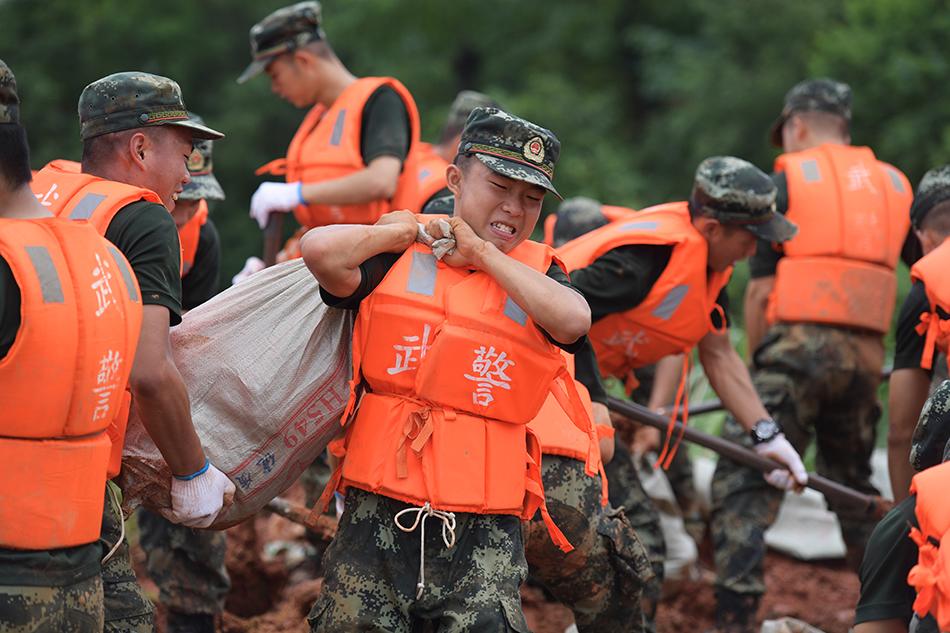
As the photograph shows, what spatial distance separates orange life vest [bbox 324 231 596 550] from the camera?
3973 millimetres

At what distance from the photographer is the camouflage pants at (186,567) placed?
5668 mm

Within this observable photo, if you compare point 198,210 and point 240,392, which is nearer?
point 240,392

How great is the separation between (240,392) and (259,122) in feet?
51.9

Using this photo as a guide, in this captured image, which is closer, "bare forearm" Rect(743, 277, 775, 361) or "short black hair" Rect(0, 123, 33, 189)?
"short black hair" Rect(0, 123, 33, 189)

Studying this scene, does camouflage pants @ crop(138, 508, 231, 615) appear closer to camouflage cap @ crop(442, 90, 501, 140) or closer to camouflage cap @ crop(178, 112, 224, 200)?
camouflage cap @ crop(178, 112, 224, 200)

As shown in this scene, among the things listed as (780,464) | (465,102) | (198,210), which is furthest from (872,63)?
(198,210)

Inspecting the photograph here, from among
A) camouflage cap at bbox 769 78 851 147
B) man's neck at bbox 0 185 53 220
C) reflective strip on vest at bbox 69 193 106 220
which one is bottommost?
reflective strip on vest at bbox 69 193 106 220

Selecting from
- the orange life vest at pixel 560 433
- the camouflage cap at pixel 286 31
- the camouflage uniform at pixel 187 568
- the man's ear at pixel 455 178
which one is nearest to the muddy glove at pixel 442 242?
the man's ear at pixel 455 178

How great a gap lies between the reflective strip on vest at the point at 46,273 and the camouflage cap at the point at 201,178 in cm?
226

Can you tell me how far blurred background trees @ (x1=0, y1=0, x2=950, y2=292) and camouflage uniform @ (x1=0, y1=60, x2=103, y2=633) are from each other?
12.9m

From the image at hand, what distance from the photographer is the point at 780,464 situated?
6.20 m

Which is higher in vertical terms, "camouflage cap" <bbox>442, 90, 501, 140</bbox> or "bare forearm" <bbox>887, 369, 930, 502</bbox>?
"camouflage cap" <bbox>442, 90, 501, 140</bbox>

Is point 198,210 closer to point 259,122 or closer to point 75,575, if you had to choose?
point 75,575

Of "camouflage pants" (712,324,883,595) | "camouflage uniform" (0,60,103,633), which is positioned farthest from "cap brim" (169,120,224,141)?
"camouflage pants" (712,324,883,595)
